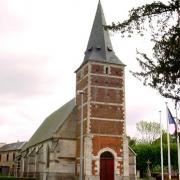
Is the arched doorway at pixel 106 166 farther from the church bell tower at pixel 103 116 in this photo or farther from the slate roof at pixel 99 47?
the slate roof at pixel 99 47

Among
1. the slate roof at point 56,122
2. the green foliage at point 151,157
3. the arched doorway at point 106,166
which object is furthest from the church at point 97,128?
the green foliage at point 151,157

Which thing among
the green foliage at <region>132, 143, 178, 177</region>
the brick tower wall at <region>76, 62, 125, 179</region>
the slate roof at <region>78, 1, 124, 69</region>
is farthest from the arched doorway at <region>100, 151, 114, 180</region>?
the green foliage at <region>132, 143, 178, 177</region>

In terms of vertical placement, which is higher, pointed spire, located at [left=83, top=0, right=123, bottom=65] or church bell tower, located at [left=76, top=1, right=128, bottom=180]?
pointed spire, located at [left=83, top=0, right=123, bottom=65]

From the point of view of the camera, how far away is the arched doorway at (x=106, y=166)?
115ft

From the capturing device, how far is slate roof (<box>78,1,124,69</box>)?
3853cm

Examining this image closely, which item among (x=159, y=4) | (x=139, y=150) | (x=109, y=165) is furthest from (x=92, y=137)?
(x=139, y=150)

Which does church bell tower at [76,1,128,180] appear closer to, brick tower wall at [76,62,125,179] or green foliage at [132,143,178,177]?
brick tower wall at [76,62,125,179]

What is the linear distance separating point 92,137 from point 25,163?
20.8 meters

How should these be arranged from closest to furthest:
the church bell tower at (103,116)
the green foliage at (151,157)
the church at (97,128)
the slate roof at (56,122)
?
the church bell tower at (103,116)
the church at (97,128)
the slate roof at (56,122)
the green foliage at (151,157)

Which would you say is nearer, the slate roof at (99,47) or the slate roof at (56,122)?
the slate roof at (99,47)

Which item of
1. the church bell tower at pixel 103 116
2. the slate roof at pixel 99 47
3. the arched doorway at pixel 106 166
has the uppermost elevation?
the slate roof at pixel 99 47

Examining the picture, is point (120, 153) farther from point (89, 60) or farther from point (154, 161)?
point (154, 161)

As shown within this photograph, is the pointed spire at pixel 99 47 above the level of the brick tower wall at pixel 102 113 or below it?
above

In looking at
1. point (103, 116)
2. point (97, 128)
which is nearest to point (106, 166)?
point (97, 128)
